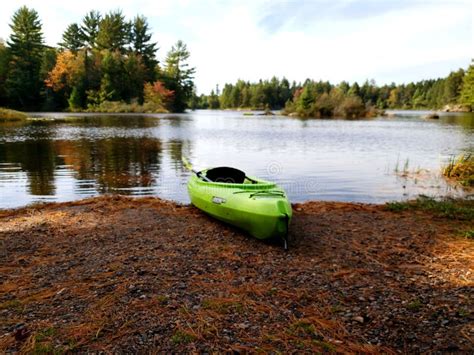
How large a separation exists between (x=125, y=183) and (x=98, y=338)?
996cm

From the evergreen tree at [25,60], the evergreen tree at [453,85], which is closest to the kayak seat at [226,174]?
the evergreen tree at [25,60]

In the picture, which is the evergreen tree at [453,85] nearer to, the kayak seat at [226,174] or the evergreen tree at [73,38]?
the evergreen tree at [73,38]

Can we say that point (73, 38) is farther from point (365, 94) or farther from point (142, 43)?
point (365, 94)

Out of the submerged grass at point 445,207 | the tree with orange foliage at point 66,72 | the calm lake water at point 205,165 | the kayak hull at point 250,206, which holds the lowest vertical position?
the calm lake water at point 205,165

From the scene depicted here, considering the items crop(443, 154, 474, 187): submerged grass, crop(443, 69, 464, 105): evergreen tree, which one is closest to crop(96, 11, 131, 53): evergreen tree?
crop(443, 154, 474, 187): submerged grass

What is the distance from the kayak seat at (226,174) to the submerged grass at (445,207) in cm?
364

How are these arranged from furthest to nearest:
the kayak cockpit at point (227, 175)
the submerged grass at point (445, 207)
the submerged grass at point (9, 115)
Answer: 1. the submerged grass at point (9, 115)
2. the kayak cockpit at point (227, 175)
3. the submerged grass at point (445, 207)

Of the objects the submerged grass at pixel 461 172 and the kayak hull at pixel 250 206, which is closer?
the kayak hull at pixel 250 206

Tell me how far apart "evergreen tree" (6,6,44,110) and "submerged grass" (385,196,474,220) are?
72536 millimetres

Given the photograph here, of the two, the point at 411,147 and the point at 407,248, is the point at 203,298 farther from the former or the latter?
the point at 411,147

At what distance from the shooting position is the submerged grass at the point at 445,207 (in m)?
8.20

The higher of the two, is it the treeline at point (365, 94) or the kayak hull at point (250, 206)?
the treeline at point (365, 94)

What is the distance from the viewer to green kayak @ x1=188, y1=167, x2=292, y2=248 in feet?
20.9

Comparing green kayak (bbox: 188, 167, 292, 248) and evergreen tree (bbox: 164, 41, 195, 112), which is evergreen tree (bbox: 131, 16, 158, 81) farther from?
green kayak (bbox: 188, 167, 292, 248)
